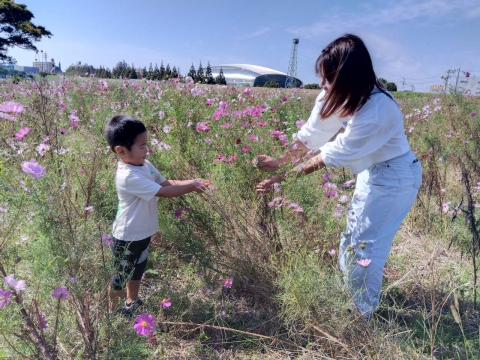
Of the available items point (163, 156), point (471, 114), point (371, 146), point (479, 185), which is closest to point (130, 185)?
point (163, 156)

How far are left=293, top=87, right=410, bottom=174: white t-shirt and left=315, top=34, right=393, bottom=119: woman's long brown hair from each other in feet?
0.16

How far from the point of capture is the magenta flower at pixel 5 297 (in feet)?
A: 3.69

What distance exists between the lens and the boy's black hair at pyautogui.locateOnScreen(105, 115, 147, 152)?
1670mm

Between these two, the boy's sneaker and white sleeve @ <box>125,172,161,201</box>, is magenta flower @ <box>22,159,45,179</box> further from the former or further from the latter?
the boy's sneaker

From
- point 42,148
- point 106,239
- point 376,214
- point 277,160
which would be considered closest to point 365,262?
point 376,214

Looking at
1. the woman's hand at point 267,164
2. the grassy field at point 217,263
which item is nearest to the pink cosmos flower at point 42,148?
the grassy field at point 217,263

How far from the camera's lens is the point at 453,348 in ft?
5.65

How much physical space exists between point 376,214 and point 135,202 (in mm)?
1104

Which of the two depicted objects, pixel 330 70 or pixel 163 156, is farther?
pixel 163 156

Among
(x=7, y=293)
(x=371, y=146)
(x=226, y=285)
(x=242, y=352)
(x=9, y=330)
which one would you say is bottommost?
(x=242, y=352)

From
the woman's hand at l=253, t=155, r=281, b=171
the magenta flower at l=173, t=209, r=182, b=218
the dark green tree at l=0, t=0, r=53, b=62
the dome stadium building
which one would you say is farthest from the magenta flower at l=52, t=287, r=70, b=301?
the dome stadium building

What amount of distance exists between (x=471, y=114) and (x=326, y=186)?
120 inches

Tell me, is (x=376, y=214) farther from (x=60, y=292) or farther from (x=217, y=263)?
(x=60, y=292)

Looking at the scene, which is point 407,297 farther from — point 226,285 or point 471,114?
point 471,114
